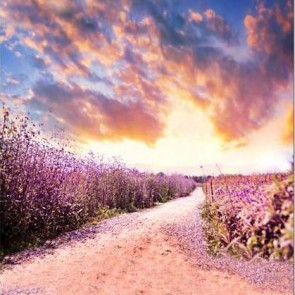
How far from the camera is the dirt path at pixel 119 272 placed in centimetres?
609

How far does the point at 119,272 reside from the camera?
6.75 m

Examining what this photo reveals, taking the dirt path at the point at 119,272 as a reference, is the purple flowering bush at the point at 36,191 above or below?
above

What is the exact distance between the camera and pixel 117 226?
10078 mm

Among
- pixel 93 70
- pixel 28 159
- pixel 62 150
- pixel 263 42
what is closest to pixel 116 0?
pixel 93 70

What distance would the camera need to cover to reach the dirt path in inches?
240

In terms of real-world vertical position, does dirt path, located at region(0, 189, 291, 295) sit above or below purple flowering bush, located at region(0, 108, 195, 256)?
below

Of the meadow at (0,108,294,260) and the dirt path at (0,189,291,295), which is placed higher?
the meadow at (0,108,294,260)

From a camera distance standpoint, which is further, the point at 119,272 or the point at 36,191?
the point at 36,191

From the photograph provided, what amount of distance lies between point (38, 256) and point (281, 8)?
5.09m

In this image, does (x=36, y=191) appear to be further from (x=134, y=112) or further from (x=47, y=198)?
(x=134, y=112)


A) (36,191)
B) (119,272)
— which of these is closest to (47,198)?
(36,191)

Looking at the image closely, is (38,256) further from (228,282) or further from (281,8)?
(281,8)

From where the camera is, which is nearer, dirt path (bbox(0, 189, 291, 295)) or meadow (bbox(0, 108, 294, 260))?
dirt path (bbox(0, 189, 291, 295))

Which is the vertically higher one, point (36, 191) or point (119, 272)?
point (36, 191)
